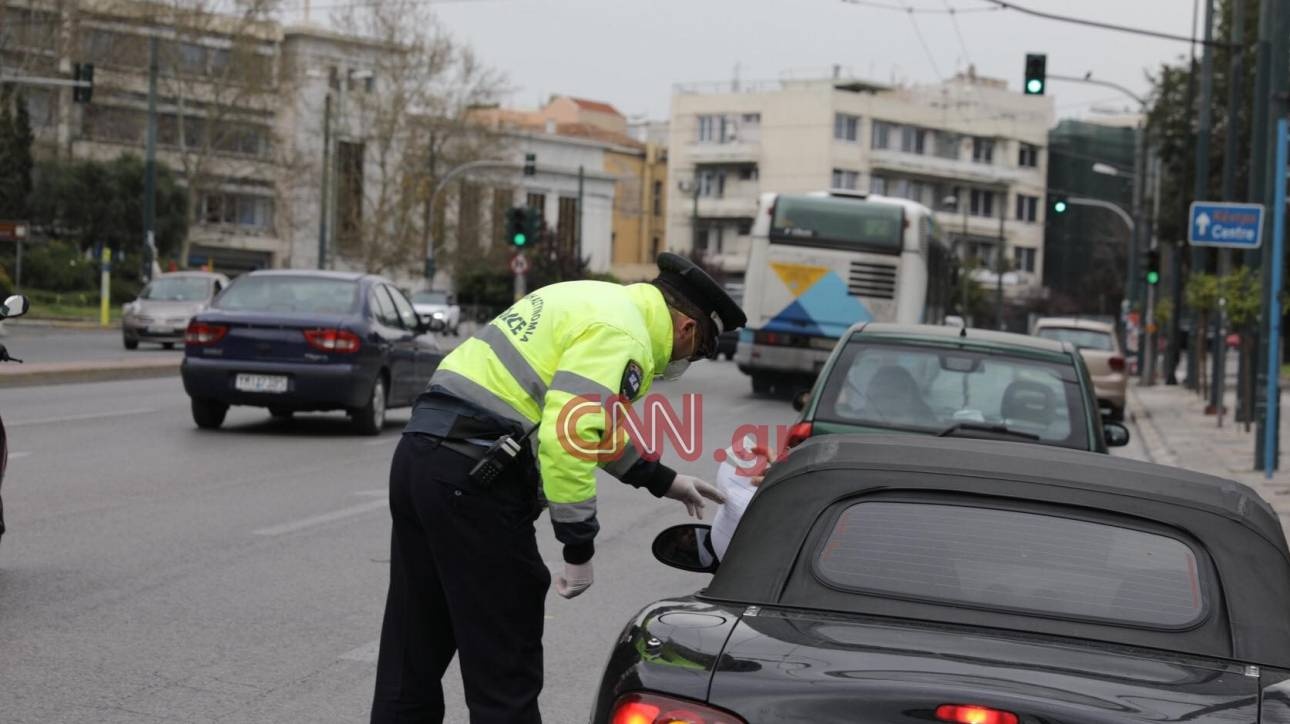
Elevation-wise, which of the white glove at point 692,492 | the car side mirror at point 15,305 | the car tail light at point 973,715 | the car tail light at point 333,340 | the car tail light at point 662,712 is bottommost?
the car tail light at point 333,340

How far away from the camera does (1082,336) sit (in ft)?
101

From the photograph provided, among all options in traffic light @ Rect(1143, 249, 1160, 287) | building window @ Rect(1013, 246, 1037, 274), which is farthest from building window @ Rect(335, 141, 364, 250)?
traffic light @ Rect(1143, 249, 1160, 287)

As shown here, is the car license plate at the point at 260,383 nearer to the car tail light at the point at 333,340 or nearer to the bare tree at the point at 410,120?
the car tail light at the point at 333,340

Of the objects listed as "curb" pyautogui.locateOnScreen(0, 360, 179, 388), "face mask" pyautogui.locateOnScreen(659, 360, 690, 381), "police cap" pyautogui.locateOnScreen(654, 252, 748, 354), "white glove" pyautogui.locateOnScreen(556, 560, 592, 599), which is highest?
"police cap" pyautogui.locateOnScreen(654, 252, 748, 354)

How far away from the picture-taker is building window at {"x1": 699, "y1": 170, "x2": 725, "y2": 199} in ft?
328

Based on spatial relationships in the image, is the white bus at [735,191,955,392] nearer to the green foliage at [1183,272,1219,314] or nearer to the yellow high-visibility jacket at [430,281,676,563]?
the green foliage at [1183,272,1219,314]

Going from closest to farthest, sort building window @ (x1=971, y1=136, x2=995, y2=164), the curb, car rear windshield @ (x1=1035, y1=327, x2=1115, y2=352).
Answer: the curb
car rear windshield @ (x1=1035, y1=327, x2=1115, y2=352)
building window @ (x1=971, y1=136, x2=995, y2=164)

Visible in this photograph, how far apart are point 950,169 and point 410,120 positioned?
125 feet

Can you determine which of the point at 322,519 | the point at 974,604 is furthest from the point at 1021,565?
the point at 322,519

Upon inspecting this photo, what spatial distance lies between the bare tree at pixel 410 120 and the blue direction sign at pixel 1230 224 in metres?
52.8

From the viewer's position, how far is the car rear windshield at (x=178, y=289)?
3834 centimetres

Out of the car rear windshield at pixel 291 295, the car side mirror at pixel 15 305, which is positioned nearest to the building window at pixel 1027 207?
the car rear windshield at pixel 291 295

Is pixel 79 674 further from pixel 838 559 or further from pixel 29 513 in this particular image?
pixel 29 513

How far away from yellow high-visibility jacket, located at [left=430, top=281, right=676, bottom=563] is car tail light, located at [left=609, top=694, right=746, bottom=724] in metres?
0.87
